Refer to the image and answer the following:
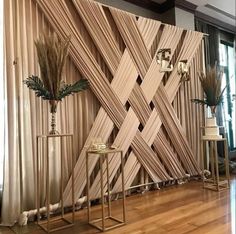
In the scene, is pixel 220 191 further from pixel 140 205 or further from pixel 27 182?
pixel 27 182

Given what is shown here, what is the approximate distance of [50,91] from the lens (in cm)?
270

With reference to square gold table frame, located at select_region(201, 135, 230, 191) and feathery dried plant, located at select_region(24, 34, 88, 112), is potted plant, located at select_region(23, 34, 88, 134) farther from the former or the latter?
square gold table frame, located at select_region(201, 135, 230, 191)

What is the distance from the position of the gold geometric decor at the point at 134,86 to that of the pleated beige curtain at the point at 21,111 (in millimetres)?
236

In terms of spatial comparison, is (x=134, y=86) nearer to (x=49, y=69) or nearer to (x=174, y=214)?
(x=49, y=69)

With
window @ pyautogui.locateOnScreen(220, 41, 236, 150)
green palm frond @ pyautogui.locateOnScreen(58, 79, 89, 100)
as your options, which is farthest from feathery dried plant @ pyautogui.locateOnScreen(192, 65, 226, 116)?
green palm frond @ pyautogui.locateOnScreen(58, 79, 89, 100)

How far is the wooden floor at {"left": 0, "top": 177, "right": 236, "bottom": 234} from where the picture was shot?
99.4 inches

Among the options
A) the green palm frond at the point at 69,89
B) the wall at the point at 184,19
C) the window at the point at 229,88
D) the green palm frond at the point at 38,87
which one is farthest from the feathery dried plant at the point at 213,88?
the green palm frond at the point at 38,87

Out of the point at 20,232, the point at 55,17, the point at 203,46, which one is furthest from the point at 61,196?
the point at 203,46

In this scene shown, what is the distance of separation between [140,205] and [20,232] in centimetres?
134

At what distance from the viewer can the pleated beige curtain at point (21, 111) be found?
2.78 meters

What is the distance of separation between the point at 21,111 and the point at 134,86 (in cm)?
152

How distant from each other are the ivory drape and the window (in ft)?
4.00

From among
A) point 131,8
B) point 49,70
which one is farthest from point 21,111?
point 131,8

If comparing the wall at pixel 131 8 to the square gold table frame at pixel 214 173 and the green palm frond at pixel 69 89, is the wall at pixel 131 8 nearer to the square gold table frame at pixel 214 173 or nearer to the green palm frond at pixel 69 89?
the green palm frond at pixel 69 89
